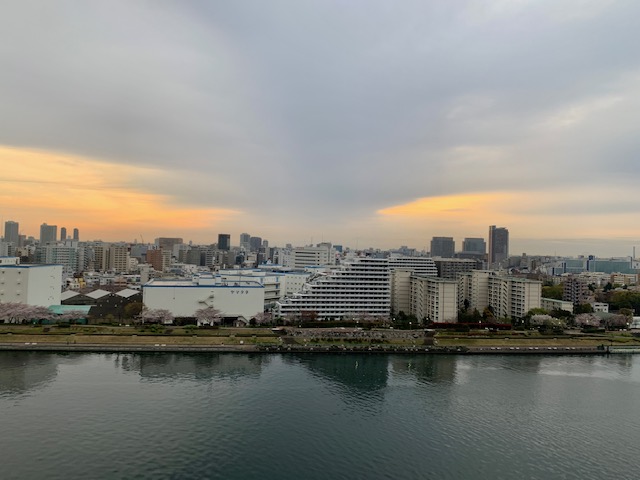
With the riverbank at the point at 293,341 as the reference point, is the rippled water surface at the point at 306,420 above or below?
below

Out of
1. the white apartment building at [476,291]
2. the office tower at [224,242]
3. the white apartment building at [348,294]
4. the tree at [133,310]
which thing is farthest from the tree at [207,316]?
the office tower at [224,242]

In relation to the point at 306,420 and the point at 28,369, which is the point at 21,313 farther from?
the point at 306,420

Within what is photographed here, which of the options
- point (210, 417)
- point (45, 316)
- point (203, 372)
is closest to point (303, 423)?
point (210, 417)

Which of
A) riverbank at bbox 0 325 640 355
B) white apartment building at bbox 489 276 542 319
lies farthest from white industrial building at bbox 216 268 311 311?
white apartment building at bbox 489 276 542 319

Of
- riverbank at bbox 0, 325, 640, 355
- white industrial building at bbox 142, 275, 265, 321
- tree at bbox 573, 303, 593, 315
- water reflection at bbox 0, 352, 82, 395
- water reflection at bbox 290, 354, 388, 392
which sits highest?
white industrial building at bbox 142, 275, 265, 321

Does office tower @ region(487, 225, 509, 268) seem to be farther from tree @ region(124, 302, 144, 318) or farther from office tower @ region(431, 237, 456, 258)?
tree @ region(124, 302, 144, 318)

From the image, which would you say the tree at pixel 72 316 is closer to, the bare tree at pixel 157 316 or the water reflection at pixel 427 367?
the bare tree at pixel 157 316
